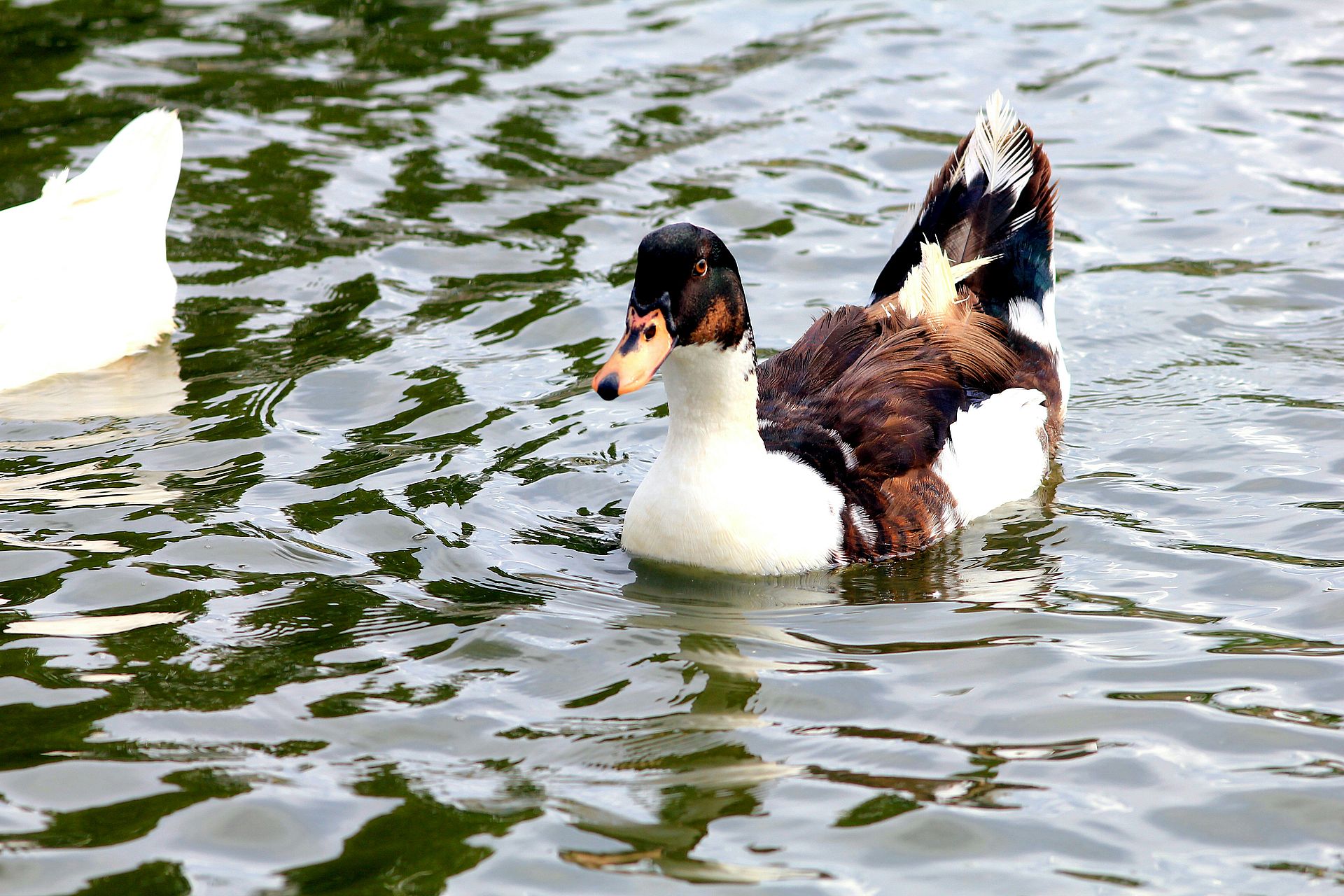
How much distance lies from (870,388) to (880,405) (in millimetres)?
119

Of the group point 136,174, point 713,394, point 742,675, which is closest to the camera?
point 742,675

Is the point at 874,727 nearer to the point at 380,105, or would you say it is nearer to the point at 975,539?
the point at 975,539

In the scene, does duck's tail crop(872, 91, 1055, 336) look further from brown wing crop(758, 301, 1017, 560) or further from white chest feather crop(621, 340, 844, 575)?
white chest feather crop(621, 340, 844, 575)

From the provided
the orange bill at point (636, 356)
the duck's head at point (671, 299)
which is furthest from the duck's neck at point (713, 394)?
the orange bill at point (636, 356)

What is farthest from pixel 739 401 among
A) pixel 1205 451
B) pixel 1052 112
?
pixel 1052 112

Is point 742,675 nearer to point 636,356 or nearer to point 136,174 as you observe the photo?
point 636,356

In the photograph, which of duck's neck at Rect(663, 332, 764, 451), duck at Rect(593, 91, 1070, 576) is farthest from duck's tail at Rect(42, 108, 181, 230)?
duck's neck at Rect(663, 332, 764, 451)

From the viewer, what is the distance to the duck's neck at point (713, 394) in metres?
6.80

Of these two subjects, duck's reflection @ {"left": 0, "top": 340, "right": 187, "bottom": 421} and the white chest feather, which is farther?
duck's reflection @ {"left": 0, "top": 340, "right": 187, "bottom": 421}

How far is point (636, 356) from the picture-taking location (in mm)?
6332

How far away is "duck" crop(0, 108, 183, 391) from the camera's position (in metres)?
9.00

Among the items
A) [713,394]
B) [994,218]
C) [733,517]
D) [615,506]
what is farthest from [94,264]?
[994,218]

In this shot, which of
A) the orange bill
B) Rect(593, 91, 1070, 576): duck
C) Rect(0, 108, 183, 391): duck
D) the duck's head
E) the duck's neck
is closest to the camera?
the orange bill

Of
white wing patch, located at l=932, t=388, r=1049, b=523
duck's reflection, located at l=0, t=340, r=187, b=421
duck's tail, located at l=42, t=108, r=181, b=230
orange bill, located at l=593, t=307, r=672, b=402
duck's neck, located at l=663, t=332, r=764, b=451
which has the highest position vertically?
duck's tail, located at l=42, t=108, r=181, b=230
